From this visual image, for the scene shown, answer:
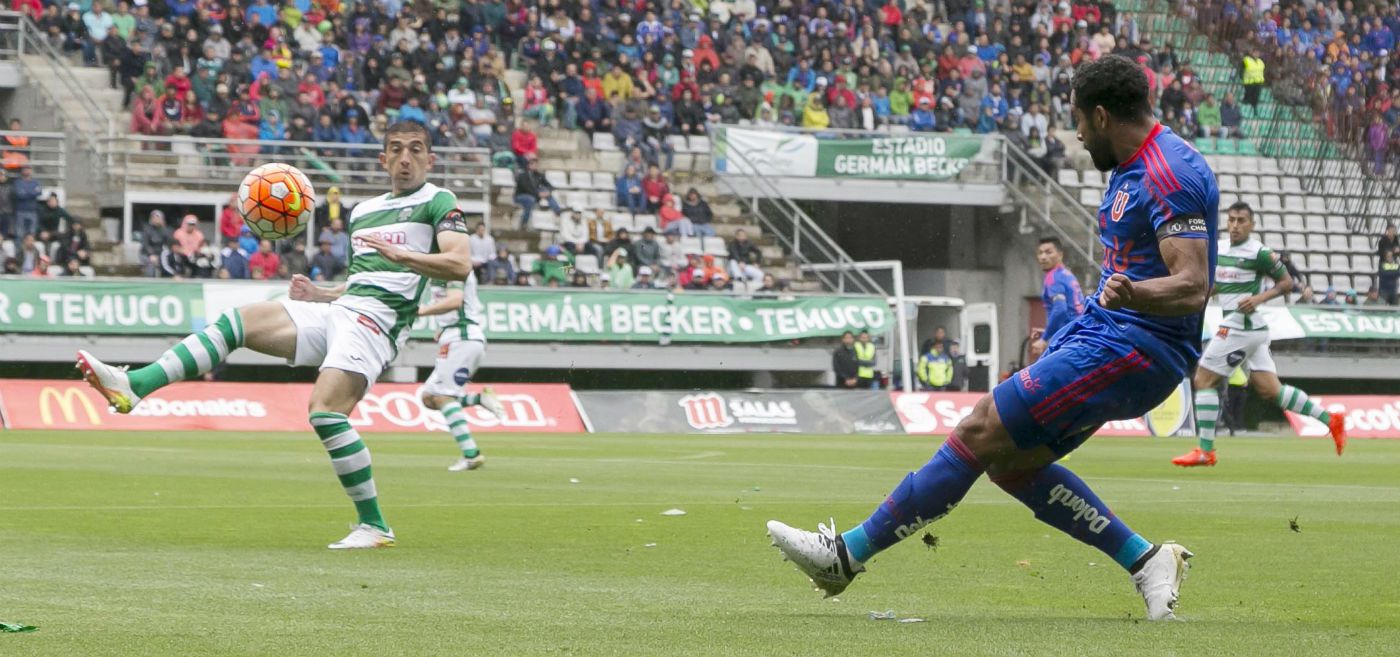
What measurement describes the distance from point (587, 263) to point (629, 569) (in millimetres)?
25127

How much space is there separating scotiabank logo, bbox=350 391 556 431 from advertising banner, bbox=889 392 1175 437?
542 centimetres

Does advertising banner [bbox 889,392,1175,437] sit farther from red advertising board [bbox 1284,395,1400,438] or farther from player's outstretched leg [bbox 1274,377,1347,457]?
player's outstretched leg [bbox 1274,377,1347,457]

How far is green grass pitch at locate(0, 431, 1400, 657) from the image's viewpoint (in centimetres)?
615

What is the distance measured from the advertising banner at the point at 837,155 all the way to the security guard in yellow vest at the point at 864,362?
5.27m

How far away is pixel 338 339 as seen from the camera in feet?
31.9

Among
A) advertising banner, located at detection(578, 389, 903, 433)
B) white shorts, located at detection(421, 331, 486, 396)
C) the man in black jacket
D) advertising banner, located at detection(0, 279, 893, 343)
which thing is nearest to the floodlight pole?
advertising banner, located at detection(0, 279, 893, 343)

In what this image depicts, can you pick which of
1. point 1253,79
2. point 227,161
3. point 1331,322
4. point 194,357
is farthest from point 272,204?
point 1253,79

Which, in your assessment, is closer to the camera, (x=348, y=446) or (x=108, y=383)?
(x=108, y=383)

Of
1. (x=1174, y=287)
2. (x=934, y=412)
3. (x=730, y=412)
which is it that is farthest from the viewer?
Result: (x=934, y=412)

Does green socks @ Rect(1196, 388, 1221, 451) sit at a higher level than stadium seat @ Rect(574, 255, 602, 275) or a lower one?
lower

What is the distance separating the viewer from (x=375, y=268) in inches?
398

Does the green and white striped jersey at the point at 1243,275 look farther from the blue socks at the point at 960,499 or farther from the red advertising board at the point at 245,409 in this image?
the blue socks at the point at 960,499

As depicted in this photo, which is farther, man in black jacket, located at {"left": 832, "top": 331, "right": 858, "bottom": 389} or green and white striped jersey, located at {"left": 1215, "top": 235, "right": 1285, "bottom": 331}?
man in black jacket, located at {"left": 832, "top": 331, "right": 858, "bottom": 389}

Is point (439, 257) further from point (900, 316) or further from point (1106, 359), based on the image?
point (900, 316)
